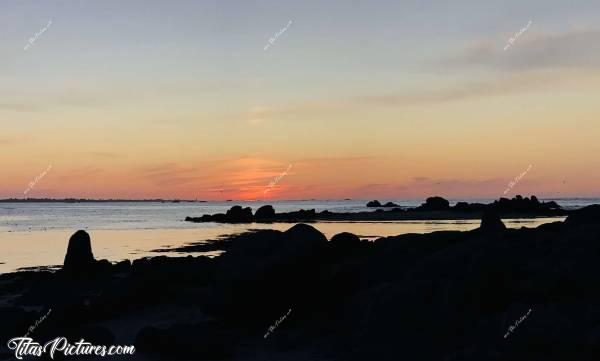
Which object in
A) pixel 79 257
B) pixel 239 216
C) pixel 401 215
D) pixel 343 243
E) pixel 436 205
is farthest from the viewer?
pixel 436 205

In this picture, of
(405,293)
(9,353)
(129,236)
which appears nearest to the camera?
(405,293)

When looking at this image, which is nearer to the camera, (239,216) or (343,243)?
(343,243)

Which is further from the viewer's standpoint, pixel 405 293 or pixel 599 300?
pixel 405 293

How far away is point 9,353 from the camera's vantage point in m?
14.0

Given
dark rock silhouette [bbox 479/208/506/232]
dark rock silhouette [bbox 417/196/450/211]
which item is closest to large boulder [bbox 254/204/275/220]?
dark rock silhouette [bbox 417/196/450/211]

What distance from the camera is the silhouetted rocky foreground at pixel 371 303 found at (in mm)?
10742

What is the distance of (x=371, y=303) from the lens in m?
12.2

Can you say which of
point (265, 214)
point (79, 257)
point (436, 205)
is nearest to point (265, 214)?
point (265, 214)

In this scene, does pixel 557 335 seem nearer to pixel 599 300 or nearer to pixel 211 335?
pixel 599 300

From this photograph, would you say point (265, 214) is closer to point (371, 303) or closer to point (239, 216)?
point (239, 216)

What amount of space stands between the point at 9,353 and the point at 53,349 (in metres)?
1.41

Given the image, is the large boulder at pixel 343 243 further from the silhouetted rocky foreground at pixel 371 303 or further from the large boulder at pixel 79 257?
the large boulder at pixel 79 257

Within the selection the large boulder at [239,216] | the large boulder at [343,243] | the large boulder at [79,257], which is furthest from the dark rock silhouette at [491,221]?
the large boulder at [239,216]

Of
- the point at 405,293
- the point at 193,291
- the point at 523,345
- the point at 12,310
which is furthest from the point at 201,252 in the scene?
the point at 523,345
